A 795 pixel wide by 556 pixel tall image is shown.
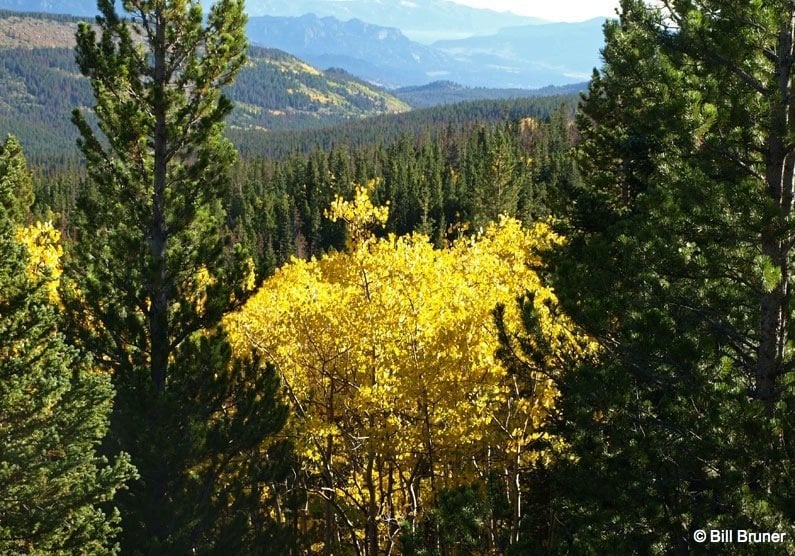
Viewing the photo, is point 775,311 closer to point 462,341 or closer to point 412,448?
point 462,341

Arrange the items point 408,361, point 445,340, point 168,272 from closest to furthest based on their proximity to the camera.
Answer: point 408,361, point 445,340, point 168,272

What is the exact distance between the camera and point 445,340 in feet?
42.5

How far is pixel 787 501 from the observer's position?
6.47m

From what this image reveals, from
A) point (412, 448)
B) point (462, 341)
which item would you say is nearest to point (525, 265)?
point (462, 341)

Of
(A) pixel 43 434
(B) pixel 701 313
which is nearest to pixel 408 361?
(B) pixel 701 313

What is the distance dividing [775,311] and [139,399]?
10936mm

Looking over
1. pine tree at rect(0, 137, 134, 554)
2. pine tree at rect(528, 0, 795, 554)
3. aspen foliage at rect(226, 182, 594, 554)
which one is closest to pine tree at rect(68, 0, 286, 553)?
aspen foliage at rect(226, 182, 594, 554)

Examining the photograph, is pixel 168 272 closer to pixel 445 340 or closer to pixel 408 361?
pixel 408 361

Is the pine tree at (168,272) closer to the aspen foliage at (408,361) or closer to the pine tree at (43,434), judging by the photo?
the aspen foliage at (408,361)

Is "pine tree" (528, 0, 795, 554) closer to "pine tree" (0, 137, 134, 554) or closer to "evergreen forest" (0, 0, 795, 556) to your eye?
"evergreen forest" (0, 0, 795, 556)

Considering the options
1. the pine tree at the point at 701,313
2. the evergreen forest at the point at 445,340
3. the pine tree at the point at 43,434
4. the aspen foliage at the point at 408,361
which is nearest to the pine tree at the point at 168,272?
the evergreen forest at the point at 445,340

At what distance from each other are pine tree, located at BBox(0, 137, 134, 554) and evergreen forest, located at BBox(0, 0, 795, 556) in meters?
0.05

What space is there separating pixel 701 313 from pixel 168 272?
34.2 ft

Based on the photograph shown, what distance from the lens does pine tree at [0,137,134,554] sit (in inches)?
410
